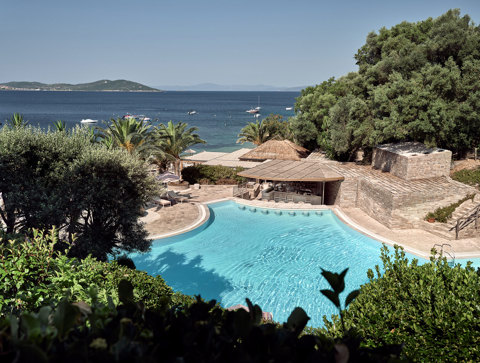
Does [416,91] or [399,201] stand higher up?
[416,91]

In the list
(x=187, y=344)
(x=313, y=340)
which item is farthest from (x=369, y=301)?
(x=187, y=344)

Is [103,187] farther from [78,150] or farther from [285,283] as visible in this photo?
[285,283]

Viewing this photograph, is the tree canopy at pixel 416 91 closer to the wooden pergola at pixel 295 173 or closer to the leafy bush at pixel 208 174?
the wooden pergola at pixel 295 173

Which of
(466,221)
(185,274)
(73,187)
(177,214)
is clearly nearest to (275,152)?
(177,214)

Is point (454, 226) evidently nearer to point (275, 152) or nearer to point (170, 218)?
point (170, 218)

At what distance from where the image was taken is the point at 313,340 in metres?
2.44

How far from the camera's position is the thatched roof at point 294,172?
22047mm

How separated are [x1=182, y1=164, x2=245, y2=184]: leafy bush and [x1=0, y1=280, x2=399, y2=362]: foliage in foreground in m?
26.1

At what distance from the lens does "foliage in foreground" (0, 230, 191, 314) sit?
6293mm

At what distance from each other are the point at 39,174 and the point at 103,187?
6.22 ft

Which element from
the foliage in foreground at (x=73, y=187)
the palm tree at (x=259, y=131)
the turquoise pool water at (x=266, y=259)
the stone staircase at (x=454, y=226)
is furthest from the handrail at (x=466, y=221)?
the palm tree at (x=259, y=131)

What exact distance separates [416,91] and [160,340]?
2290 cm

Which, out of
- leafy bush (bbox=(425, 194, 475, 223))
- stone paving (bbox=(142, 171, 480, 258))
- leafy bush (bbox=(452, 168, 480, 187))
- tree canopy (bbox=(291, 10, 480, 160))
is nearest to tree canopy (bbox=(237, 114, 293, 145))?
tree canopy (bbox=(291, 10, 480, 160))

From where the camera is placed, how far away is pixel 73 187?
10578 millimetres
